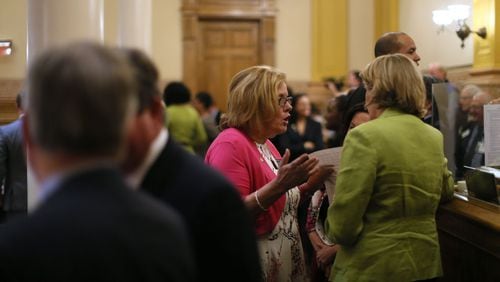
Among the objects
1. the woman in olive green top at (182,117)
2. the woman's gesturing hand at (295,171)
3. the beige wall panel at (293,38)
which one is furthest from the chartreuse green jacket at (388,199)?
the beige wall panel at (293,38)

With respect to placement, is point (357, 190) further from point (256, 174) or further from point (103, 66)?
point (103, 66)

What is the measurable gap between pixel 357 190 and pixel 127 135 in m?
1.34

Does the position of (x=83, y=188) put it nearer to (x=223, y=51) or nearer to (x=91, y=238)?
(x=91, y=238)

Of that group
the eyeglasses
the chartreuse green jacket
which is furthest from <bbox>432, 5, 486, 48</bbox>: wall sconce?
the chartreuse green jacket

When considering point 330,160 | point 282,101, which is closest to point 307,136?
point 330,160

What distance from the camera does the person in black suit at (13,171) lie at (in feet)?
13.1

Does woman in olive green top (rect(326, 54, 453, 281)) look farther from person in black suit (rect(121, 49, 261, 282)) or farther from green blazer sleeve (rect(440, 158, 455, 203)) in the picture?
person in black suit (rect(121, 49, 261, 282))

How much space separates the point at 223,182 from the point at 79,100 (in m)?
0.41

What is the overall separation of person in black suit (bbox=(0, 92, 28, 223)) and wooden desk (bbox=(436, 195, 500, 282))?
2510mm

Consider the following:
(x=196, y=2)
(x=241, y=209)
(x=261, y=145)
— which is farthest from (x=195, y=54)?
(x=241, y=209)

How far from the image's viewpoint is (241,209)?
1.33 meters

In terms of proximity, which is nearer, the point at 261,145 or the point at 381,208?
the point at 381,208

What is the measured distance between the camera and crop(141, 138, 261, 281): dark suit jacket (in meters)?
1.29

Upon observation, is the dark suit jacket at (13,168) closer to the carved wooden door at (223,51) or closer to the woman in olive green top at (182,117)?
the woman in olive green top at (182,117)
